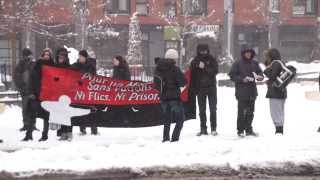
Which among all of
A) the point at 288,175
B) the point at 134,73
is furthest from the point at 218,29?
the point at 288,175

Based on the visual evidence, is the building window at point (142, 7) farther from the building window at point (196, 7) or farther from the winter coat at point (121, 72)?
the winter coat at point (121, 72)

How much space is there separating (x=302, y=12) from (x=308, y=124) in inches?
1233

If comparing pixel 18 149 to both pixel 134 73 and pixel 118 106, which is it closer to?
pixel 118 106

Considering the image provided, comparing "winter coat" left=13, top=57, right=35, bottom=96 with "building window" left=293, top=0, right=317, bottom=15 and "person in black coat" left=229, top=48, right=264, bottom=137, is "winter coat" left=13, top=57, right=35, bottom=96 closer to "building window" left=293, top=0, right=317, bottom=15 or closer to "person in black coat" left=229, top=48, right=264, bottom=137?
"person in black coat" left=229, top=48, right=264, bottom=137

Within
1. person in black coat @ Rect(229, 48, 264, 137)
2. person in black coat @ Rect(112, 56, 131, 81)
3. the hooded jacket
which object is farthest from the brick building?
person in black coat @ Rect(229, 48, 264, 137)

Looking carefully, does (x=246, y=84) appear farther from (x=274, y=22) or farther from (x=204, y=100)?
(x=274, y=22)

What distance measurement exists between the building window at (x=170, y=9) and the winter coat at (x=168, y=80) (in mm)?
29243

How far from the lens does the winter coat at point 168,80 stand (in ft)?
35.8

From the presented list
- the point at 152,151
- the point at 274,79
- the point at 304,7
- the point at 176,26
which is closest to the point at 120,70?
the point at 274,79

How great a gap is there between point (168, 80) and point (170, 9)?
3055 centimetres

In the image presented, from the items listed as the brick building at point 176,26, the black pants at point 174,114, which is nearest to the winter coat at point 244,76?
the black pants at point 174,114

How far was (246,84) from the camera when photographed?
11.6 m

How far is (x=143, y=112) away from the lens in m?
12.0

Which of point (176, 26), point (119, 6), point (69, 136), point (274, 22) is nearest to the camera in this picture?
point (69, 136)
